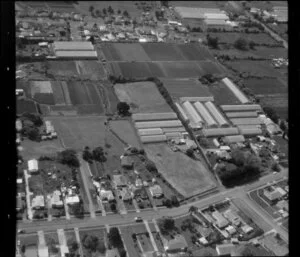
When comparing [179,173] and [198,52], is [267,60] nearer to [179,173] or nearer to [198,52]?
[198,52]

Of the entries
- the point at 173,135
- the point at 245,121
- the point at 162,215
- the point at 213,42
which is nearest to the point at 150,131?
the point at 173,135

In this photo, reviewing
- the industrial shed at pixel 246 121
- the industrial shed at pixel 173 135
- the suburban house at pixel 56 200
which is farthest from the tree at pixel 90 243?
the industrial shed at pixel 246 121

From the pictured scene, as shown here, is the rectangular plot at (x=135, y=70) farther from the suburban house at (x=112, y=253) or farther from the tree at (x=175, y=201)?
the suburban house at (x=112, y=253)

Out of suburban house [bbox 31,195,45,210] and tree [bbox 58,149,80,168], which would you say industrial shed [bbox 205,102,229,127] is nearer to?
tree [bbox 58,149,80,168]

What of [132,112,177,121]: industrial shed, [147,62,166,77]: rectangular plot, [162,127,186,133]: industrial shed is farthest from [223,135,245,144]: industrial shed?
[147,62,166,77]: rectangular plot

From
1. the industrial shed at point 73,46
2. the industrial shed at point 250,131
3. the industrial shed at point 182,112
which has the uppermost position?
the industrial shed at point 73,46
